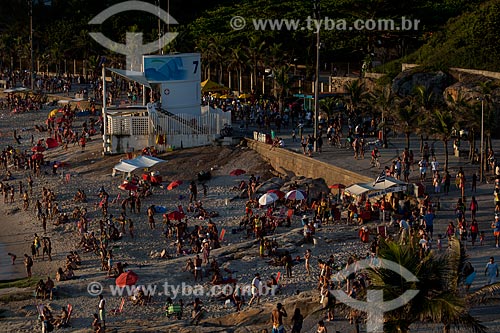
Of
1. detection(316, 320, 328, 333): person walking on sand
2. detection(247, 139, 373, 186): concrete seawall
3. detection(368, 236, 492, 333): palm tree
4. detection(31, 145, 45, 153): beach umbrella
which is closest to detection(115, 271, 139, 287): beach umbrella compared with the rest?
detection(316, 320, 328, 333): person walking on sand

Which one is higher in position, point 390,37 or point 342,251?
point 390,37

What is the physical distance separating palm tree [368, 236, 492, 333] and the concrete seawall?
18111 millimetres

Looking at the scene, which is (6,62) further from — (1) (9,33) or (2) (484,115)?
(2) (484,115)

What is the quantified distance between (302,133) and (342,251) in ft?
57.8

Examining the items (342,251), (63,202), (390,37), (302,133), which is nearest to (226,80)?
(390,37)

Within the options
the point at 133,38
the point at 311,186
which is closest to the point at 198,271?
the point at 311,186

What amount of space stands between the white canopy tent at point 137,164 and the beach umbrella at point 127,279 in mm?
13284

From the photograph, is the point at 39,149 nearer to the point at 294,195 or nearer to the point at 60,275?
the point at 294,195

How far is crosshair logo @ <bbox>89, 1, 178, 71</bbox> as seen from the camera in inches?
2867

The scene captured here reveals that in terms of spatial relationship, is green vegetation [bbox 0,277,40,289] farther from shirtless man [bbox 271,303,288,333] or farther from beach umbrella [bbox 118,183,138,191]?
shirtless man [bbox 271,303,288,333]

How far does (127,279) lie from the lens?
Result: 27078 millimetres

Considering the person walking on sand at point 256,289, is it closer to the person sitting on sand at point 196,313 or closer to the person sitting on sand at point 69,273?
the person sitting on sand at point 196,313

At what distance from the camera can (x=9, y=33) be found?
94.8 meters

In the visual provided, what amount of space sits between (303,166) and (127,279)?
1468 cm
